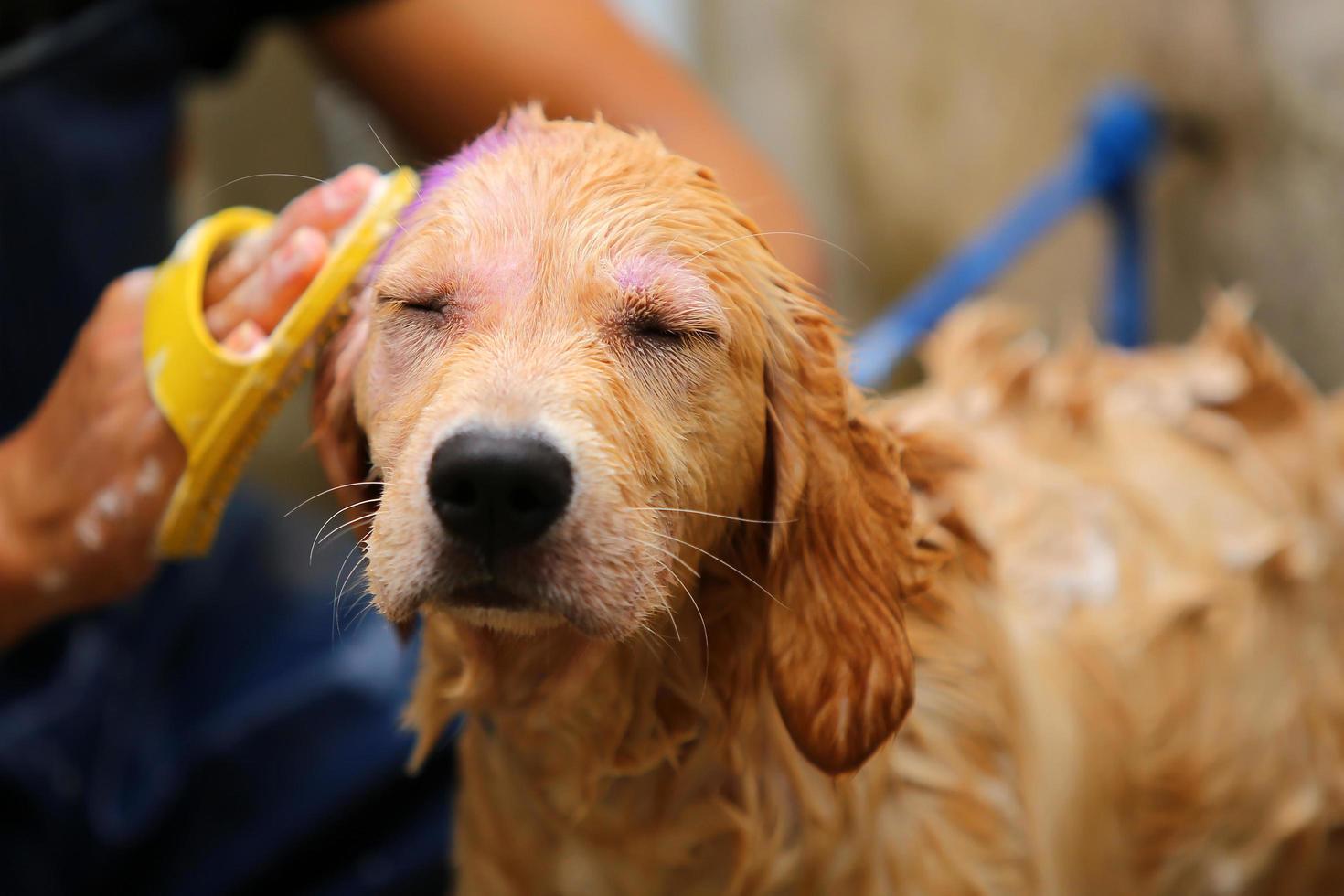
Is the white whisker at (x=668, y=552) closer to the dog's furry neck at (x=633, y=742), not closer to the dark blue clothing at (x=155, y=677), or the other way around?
the dog's furry neck at (x=633, y=742)

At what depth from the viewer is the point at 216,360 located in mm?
583

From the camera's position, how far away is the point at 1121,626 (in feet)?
2.68

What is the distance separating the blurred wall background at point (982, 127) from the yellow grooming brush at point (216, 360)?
521mm

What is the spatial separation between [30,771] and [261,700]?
21 cm

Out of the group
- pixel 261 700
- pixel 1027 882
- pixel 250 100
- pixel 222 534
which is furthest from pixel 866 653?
pixel 250 100

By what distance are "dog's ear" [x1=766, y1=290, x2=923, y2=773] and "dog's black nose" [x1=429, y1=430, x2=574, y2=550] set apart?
0.13 meters

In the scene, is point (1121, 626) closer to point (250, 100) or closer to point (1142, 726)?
point (1142, 726)

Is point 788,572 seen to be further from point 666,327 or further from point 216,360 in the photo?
point 216,360

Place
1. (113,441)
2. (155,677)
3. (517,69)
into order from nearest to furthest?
(113,441) → (517,69) → (155,677)

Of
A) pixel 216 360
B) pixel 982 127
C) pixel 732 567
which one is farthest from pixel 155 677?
pixel 982 127

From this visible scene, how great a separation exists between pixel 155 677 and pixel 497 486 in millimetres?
895

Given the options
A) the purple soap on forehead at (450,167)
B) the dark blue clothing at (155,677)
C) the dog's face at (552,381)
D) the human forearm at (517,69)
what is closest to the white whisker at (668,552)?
the dog's face at (552,381)

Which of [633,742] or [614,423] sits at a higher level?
[614,423]

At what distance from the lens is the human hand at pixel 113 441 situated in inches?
23.7
